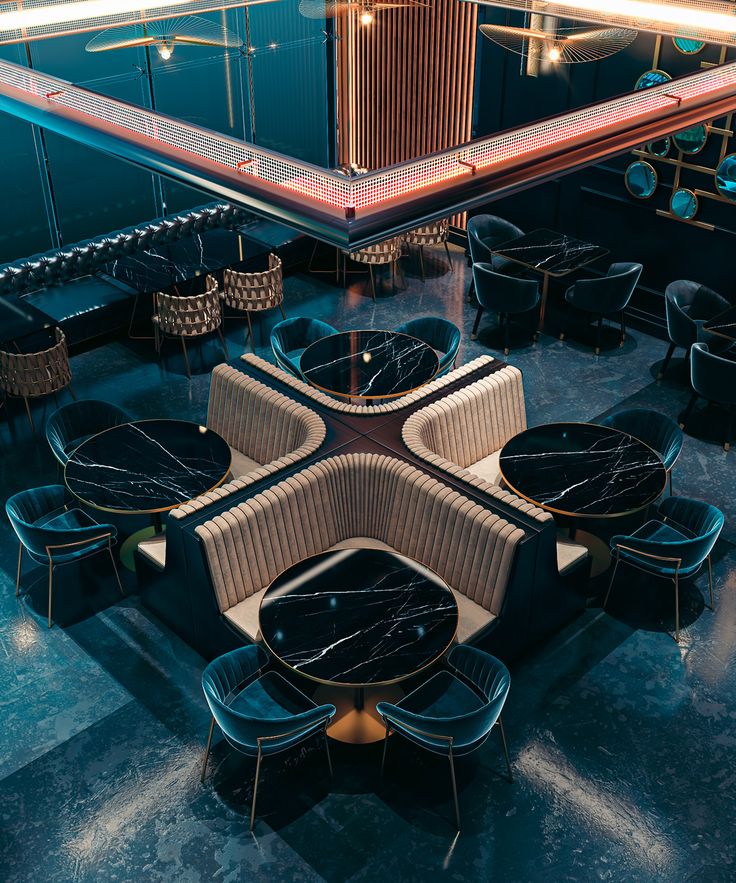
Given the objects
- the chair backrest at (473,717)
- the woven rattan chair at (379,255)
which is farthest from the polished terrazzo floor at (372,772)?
the woven rattan chair at (379,255)

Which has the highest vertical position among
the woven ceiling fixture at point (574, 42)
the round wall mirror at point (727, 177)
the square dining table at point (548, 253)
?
the woven ceiling fixture at point (574, 42)

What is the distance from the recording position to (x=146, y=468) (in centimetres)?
653

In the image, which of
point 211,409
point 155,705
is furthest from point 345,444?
point 155,705

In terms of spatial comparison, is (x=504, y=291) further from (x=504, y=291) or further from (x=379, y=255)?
(x=379, y=255)

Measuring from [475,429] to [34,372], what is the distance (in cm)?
365

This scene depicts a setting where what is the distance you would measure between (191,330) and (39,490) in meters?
2.67

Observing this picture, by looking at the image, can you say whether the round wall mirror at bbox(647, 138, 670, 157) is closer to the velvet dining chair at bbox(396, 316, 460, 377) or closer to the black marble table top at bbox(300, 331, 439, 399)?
the velvet dining chair at bbox(396, 316, 460, 377)

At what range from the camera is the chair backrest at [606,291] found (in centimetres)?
883

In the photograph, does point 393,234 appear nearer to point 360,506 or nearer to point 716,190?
point 360,506

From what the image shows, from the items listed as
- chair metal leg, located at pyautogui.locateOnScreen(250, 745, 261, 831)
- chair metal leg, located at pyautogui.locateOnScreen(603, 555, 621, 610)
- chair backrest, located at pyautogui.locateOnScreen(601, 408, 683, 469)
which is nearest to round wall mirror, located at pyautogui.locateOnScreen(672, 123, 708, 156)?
chair backrest, located at pyautogui.locateOnScreen(601, 408, 683, 469)

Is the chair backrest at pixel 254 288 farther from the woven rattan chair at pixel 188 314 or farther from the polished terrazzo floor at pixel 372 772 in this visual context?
the polished terrazzo floor at pixel 372 772

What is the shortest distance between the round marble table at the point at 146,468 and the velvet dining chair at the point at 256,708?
132 cm

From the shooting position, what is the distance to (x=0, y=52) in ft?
26.3

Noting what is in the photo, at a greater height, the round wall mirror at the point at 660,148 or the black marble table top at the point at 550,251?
the round wall mirror at the point at 660,148
